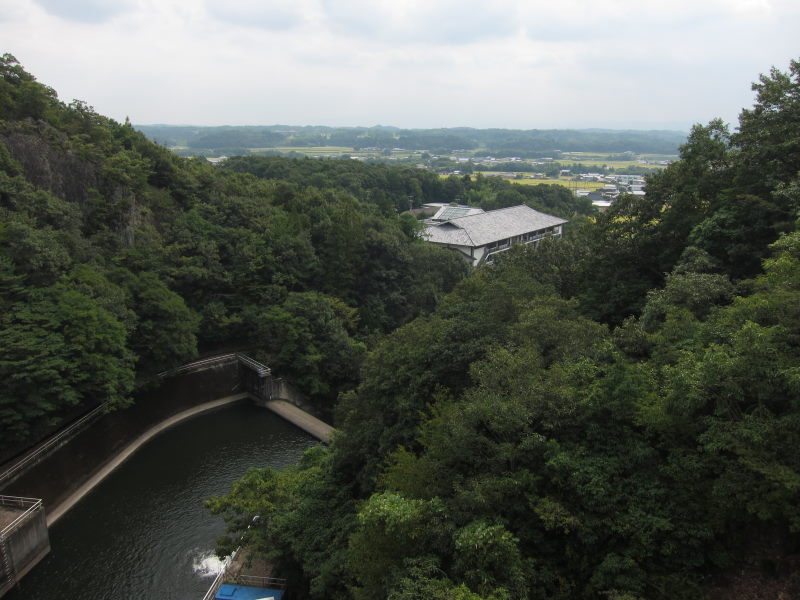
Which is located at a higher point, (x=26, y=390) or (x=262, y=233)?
(x=262, y=233)

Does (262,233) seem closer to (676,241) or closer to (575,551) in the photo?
(676,241)

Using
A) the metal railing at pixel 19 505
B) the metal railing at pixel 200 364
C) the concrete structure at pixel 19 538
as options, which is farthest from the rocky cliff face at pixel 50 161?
the concrete structure at pixel 19 538

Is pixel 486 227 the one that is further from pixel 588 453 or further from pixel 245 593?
pixel 588 453

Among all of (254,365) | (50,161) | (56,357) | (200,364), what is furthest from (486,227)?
(56,357)

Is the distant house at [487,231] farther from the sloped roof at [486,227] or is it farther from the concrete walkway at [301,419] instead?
the concrete walkway at [301,419]

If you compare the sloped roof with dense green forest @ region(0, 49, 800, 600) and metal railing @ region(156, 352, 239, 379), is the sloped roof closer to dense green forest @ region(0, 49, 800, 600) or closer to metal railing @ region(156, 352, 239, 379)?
dense green forest @ region(0, 49, 800, 600)

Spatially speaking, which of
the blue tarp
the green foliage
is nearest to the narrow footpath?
the green foliage

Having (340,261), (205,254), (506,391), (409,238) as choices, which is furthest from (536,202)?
(506,391)
